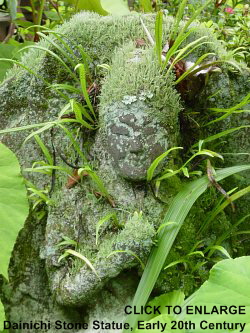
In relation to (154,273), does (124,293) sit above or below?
below

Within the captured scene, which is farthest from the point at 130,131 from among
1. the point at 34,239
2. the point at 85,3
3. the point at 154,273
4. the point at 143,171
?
the point at 85,3

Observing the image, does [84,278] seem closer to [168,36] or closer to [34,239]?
[34,239]

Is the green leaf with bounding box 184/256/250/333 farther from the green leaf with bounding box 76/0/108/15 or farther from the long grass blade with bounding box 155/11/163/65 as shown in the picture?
the green leaf with bounding box 76/0/108/15

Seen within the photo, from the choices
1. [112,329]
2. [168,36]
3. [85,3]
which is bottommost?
[112,329]

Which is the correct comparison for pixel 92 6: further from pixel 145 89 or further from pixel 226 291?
pixel 226 291

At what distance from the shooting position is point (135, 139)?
1324 mm

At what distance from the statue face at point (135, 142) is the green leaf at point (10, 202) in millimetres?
312

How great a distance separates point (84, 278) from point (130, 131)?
1.53 feet

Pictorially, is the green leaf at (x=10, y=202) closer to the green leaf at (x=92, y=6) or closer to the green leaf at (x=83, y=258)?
the green leaf at (x=83, y=258)

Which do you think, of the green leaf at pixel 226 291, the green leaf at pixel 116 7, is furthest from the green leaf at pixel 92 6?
the green leaf at pixel 226 291

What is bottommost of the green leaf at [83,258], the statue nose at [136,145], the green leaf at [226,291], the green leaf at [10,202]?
the green leaf at [83,258]

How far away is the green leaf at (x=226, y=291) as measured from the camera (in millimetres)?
942

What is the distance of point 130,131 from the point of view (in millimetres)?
1331

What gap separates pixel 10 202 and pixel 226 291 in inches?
25.3
